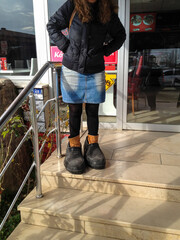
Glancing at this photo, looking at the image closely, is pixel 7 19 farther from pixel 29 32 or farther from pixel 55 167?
pixel 55 167

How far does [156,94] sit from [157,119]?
1.33 ft

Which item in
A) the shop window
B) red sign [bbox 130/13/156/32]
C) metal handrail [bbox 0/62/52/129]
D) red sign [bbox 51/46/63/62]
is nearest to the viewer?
metal handrail [bbox 0/62/52/129]

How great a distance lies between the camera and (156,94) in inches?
127

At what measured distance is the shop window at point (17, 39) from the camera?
3.15 meters

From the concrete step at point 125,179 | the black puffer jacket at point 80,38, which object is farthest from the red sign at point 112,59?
the concrete step at point 125,179

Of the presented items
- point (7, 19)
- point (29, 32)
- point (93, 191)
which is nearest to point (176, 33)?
point (29, 32)

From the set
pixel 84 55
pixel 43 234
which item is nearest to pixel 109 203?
pixel 43 234

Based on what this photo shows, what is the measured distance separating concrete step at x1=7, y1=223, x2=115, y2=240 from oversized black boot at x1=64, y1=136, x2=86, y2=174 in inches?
18.1

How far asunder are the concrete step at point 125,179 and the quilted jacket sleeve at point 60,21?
41.8 inches

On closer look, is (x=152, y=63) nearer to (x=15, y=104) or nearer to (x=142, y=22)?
(x=142, y=22)

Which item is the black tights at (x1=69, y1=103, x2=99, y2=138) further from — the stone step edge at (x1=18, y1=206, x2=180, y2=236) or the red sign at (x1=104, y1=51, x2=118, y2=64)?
the red sign at (x1=104, y1=51, x2=118, y2=64)

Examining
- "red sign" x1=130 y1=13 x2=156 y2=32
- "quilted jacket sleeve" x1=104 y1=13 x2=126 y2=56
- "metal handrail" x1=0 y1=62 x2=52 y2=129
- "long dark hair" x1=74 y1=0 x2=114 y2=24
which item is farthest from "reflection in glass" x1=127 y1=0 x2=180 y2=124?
"metal handrail" x1=0 y1=62 x2=52 y2=129

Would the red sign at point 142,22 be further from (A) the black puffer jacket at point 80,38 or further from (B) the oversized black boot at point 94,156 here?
(B) the oversized black boot at point 94,156

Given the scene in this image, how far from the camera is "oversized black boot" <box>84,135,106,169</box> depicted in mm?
1854
